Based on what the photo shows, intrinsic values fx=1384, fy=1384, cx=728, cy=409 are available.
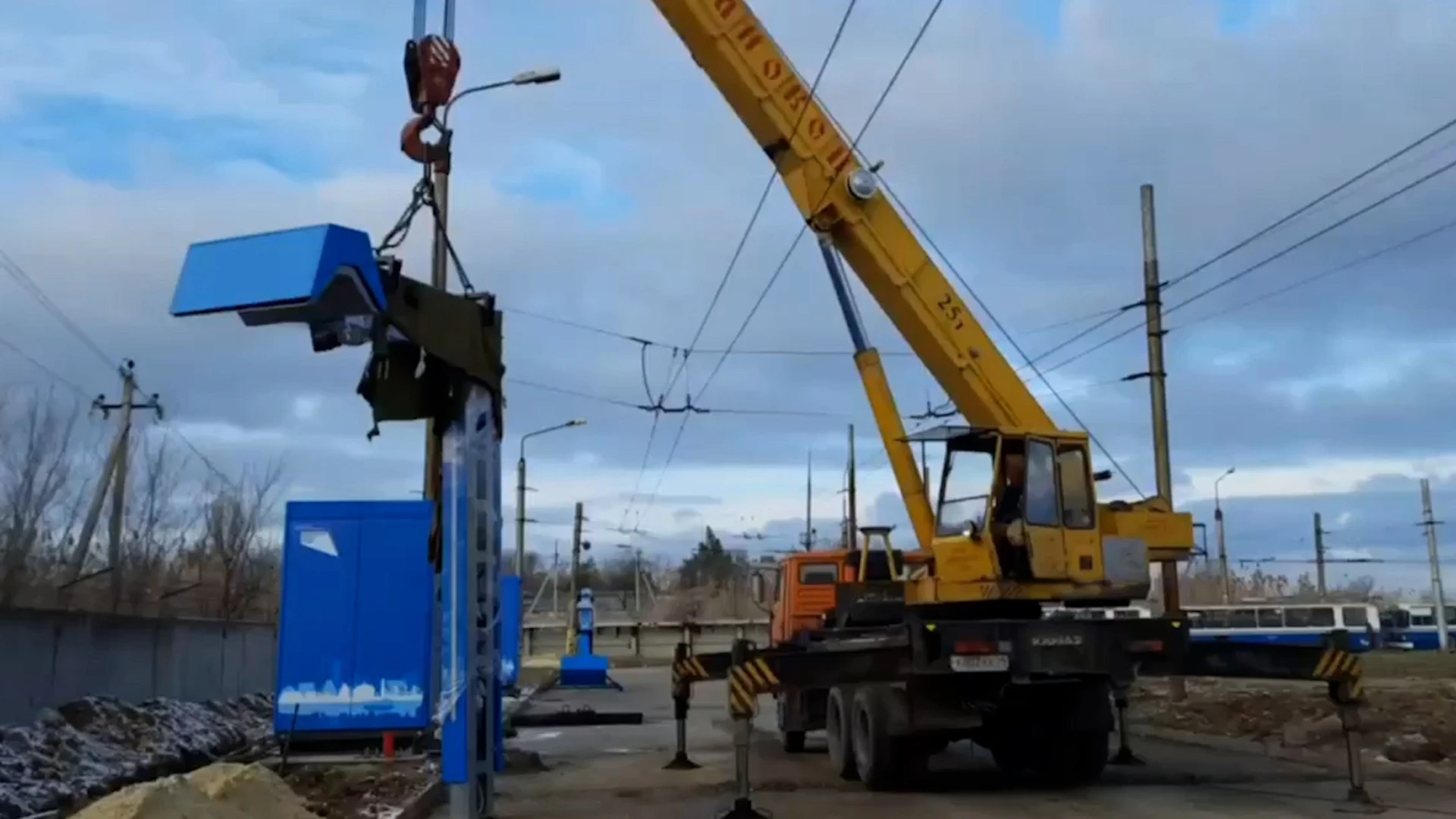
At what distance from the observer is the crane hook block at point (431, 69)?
14578mm

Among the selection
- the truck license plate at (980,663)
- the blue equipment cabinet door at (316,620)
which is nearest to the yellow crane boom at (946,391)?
the truck license plate at (980,663)

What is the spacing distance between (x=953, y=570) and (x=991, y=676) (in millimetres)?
1124

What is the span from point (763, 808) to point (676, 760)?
14.9 ft

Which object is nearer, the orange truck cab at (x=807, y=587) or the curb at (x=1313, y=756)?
the curb at (x=1313, y=756)

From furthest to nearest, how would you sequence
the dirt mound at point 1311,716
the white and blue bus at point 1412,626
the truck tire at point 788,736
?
the white and blue bus at point 1412,626
the truck tire at point 788,736
the dirt mound at point 1311,716

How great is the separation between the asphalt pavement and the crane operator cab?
2.22 metres

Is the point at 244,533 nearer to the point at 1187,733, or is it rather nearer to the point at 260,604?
the point at 260,604

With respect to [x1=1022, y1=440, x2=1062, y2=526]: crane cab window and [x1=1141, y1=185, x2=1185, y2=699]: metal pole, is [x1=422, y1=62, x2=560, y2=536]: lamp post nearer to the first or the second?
[x1=1022, y1=440, x2=1062, y2=526]: crane cab window

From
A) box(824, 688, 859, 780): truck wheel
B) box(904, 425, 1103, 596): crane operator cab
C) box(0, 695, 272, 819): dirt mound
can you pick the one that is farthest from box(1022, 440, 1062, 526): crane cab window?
box(0, 695, 272, 819): dirt mound

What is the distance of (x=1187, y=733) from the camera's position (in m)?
20.8

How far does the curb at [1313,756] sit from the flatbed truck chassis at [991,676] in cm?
202

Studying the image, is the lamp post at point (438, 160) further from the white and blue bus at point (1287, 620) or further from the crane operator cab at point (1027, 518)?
the white and blue bus at point (1287, 620)

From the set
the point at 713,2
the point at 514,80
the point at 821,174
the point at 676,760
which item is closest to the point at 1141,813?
the point at 676,760

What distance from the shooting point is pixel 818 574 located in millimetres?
21125
